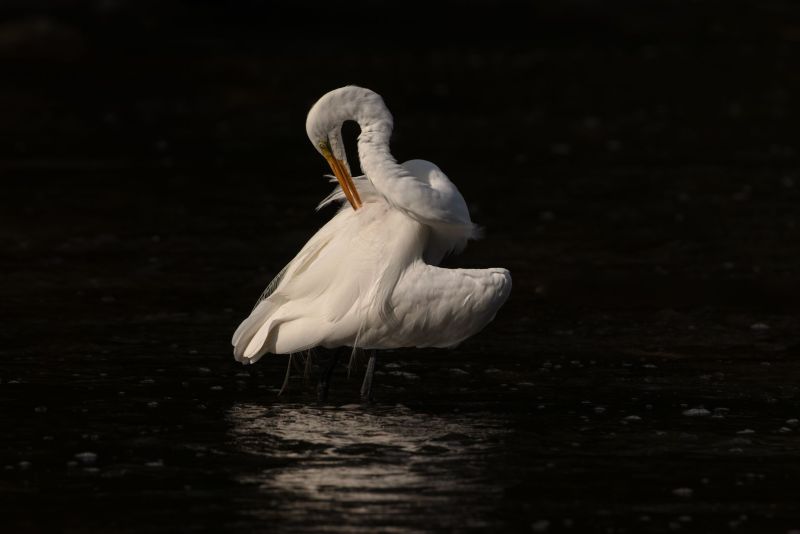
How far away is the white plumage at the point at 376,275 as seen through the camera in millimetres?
8695

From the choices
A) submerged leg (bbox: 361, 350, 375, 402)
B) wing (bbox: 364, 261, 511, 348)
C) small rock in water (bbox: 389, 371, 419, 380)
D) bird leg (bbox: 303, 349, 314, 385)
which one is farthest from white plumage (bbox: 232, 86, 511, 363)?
small rock in water (bbox: 389, 371, 419, 380)

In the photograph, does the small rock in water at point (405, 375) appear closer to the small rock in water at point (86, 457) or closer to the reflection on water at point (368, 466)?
the reflection on water at point (368, 466)

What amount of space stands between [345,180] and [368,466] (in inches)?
83.7

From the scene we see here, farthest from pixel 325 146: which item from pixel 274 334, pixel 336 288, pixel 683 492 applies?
pixel 683 492

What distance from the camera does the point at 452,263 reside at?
1348cm

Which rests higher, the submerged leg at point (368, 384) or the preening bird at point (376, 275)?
the preening bird at point (376, 275)

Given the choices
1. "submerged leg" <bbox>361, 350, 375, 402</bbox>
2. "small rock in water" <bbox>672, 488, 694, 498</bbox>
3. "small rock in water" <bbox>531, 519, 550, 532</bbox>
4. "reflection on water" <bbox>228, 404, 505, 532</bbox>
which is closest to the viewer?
"small rock in water" <bbox>531, 519, 550, 532</bbox>

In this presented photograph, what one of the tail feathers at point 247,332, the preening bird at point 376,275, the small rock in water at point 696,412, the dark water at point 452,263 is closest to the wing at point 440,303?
the preening bird at point 376,275

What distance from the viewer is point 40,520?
6918mm

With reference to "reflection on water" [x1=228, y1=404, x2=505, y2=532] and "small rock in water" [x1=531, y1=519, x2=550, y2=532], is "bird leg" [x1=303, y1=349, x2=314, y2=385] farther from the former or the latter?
"small rock in water" [x1=531, y1=519, x2=550, y2=532]

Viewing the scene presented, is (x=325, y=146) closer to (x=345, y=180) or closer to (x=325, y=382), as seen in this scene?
(x=345, y=180)

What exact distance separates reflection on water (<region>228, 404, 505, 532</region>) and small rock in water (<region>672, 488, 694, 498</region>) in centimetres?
83

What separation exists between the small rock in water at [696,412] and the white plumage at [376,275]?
1.19 m

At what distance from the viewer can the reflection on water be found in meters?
6.93
